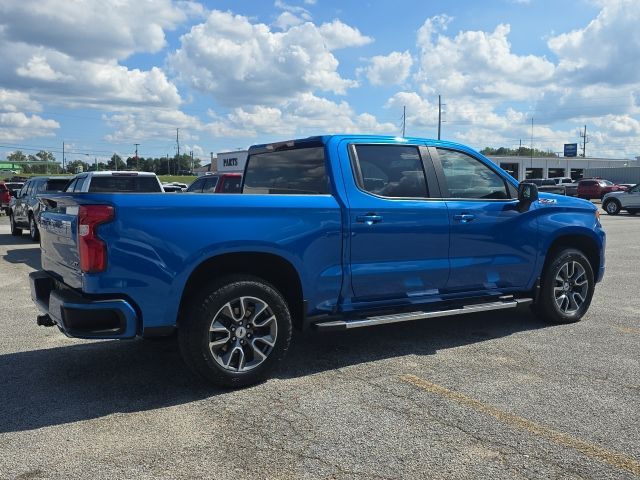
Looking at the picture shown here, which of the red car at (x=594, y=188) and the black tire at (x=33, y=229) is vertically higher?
the red car at (x=594, y=188)

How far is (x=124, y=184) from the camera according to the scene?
41.0ft

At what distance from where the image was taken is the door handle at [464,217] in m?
5.45

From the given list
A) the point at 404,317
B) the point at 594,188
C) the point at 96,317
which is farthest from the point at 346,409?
the point at 594,188

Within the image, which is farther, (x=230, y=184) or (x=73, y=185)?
(x=230, y=184)

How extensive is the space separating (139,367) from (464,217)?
3.19 metres

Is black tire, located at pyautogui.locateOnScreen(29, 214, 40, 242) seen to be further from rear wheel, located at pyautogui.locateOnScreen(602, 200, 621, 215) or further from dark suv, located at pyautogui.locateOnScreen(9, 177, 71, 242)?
rear wheel, located at pyautogui.locateOnScreen(602, 200, 621, 215)

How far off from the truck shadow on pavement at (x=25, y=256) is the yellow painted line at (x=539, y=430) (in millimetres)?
8624

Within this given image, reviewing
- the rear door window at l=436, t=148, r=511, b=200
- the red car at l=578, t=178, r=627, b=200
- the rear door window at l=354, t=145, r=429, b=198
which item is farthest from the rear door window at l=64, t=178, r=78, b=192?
the red car at l=578, t=178, r=627, b=200

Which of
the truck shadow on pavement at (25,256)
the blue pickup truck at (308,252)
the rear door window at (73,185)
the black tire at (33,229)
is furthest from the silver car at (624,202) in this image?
the truck shadow on pavement at (25,256)

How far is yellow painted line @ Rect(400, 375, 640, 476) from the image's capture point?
10.9 feet

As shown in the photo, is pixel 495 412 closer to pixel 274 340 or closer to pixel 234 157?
pixel 274 340

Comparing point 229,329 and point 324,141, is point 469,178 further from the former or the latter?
point 229,329

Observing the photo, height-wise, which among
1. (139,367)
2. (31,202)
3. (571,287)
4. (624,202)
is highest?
(624,202)

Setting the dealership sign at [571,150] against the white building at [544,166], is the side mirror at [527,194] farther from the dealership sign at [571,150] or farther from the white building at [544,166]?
the dealership sign at [571,150]
